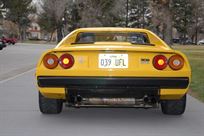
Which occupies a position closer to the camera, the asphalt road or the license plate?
the asphalt road

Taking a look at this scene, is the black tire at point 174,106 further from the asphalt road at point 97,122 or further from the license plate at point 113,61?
the license plate at point 113,61

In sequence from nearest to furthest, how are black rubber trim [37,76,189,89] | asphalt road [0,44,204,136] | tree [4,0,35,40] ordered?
asphalt road [0,44,204,136], black rubber trim [37,76,189,89], tree [4,0,35,40]

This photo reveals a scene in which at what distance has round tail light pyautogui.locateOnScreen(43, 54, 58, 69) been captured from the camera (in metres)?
6.74

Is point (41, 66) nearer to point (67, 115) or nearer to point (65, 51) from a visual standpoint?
point (65, 51)

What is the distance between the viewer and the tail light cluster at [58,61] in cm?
669

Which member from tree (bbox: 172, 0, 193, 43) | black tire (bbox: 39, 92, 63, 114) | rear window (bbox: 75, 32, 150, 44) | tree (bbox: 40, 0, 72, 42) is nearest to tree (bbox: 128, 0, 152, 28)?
tree (bbox: 172, 0, 193, 43)

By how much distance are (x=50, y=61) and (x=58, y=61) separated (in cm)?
11

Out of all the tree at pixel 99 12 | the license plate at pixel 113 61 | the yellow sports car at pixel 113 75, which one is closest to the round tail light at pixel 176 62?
the yellow sports car at pixel 113 75

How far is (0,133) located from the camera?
20.3 ft

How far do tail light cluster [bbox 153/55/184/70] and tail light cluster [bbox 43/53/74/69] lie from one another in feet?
3.69

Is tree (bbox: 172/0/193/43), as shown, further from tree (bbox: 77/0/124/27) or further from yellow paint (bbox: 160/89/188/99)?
yellow paint (bbox: 160/89/188/99)

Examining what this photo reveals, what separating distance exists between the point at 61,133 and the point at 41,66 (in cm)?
106

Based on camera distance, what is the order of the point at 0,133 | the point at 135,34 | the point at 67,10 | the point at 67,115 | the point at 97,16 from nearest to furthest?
the point at 0,133, the point at 67,115, the point at 135,34, the point at 97,16, the point at 67,10

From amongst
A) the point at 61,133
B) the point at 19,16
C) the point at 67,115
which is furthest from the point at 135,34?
the point at 19,16
